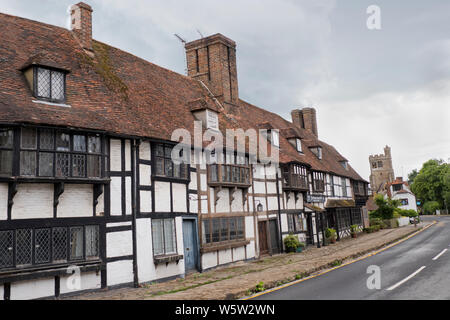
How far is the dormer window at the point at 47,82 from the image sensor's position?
39.0ft

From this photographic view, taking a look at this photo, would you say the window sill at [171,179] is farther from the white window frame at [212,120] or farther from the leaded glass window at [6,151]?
the leaded glass window at [6,151]

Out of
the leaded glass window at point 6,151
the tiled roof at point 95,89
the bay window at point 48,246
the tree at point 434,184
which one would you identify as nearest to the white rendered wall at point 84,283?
the bay window at point 48,246

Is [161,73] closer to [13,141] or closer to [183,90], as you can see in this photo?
[183,90]

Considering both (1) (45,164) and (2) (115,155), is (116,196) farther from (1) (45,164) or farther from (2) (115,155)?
(1) (45,164)

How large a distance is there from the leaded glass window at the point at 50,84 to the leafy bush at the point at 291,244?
15117mm

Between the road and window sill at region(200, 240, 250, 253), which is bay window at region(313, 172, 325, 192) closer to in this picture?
window sill at region(200, 240, 250, 253)

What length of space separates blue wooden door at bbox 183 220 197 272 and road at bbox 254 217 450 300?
17.7 ft

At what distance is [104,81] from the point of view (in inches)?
584

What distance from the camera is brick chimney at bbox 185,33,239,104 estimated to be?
22.8 metres

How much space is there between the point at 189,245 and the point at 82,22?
10.4m

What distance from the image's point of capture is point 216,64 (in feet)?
75.4

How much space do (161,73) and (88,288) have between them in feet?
39.7

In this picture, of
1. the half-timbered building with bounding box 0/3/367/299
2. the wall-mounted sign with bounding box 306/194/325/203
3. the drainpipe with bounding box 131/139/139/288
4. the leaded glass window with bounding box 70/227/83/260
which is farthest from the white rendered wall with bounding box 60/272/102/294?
the wall-mounted sign with bounding box 306/194/325/203
